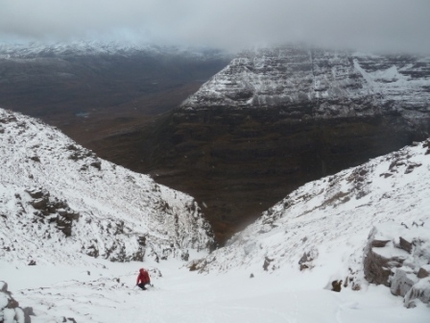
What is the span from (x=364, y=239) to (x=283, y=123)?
147m

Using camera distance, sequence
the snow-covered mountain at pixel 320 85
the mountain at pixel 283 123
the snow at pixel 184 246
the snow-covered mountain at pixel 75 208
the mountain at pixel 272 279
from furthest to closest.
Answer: the snow-covered mountain at pixel 320 85, the mountain at pixel 283 123, the snow-covered mountain at pixel 75 208, the snow at pixel 184 246, the mountain at pixel 272 279

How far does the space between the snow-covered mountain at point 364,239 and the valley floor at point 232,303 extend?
Answer: 1.83 feet

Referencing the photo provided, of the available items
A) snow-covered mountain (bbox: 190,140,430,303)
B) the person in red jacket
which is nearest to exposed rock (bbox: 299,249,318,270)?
snow-covered mountain (bbox: 190,140,430,303)

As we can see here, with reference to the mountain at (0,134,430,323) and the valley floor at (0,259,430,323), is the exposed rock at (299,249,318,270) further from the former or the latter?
the valley floor at (0,259,430,323)

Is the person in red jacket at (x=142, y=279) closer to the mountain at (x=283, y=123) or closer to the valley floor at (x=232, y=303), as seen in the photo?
the valley floor at (x=232, y=303)

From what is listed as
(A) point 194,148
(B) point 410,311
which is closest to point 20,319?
(B) point 410,311

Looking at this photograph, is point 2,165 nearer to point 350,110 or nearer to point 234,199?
point 234,199

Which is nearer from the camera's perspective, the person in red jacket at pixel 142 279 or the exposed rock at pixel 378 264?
the exposed rock at pixel 378 264

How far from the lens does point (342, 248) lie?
12.8 meters

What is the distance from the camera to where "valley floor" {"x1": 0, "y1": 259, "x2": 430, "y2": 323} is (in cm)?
808

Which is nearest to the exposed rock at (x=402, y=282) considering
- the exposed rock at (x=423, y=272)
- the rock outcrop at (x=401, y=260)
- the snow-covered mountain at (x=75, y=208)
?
the rock outcrop at (x=401, y=260)

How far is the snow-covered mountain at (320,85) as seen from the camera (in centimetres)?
16412

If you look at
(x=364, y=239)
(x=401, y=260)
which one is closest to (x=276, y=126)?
(x=364, y=239)

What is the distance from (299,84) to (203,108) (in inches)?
1881
